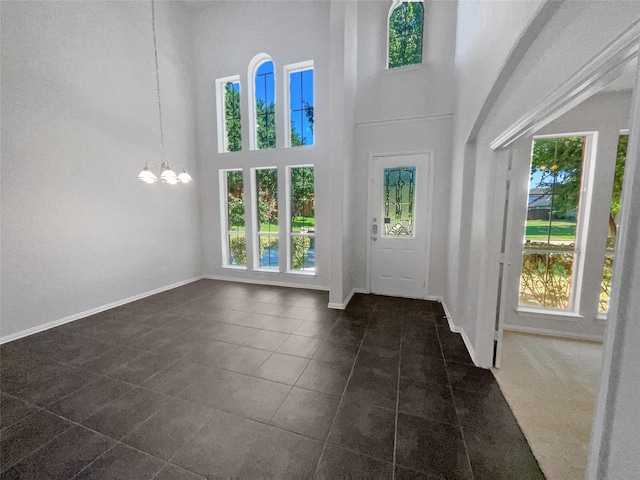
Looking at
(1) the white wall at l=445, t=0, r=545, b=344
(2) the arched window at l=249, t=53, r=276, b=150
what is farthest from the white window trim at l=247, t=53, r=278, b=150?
(1) the white wall at l=445, t=0, r=545, b=344

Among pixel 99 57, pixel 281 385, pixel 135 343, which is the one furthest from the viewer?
pixel 99 57

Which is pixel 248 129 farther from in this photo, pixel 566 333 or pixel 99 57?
pixel 566 333

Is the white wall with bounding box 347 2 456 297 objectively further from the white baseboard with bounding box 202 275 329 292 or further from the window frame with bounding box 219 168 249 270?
the window frame with bounding box 219 168 249 270

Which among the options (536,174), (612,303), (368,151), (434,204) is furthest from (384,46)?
(612,303)

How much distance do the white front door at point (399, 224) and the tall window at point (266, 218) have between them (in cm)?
197

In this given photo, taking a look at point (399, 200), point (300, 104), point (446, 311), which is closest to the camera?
point (446, 311)

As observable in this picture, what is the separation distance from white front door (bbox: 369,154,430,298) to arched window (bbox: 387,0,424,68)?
161cm

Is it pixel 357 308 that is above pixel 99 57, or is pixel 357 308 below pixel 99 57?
below

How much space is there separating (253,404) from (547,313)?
141 inches

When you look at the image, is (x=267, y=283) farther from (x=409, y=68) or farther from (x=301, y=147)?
(x=409, y=68)

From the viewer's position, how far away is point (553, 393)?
6.86 ft

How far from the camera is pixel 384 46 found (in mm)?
4176

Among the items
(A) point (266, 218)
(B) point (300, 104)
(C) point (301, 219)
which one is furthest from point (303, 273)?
(B) point (300, 104)

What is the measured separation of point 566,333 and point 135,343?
510 centimetres
